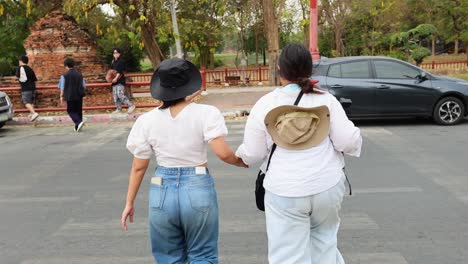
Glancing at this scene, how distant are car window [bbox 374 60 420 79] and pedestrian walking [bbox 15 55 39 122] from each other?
9.22m

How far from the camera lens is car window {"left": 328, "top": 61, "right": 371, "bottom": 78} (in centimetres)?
1100

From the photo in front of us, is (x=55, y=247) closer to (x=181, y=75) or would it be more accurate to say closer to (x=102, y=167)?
(x=181, y=75)

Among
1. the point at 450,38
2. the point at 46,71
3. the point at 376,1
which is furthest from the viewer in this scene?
the point at 450,38

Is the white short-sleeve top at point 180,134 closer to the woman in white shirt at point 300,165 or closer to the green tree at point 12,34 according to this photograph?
the woman in white shirt at point 300,165

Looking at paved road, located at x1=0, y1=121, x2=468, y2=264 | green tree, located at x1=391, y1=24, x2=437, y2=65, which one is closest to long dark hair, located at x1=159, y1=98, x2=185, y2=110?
paved road, located at x1=0, y1=121, x2=468, y2=264

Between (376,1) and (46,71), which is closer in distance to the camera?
(46,71)

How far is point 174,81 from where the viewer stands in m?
2.81

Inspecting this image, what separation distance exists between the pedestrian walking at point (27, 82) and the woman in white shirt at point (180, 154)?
39.0ft

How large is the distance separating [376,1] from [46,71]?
2259 centimetres

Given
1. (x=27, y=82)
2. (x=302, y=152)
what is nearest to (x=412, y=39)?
(x=27, y=82)

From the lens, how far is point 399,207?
5227mm

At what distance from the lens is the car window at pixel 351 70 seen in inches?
433

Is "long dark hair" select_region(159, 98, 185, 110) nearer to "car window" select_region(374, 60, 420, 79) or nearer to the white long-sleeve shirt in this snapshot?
the white long-sleeve shirt

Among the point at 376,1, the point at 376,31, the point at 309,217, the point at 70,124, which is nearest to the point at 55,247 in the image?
the point at 309,217
